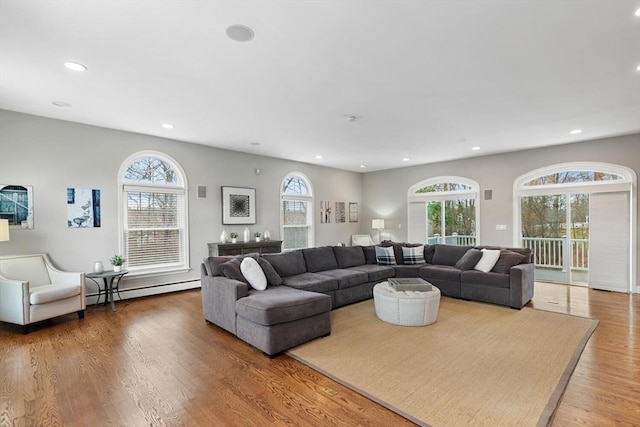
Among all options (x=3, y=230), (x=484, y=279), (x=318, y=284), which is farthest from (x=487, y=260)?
(x=3, y=230)

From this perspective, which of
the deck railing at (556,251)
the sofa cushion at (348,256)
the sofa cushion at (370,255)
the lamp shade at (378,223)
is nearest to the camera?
the sofa cushion at (348,256)

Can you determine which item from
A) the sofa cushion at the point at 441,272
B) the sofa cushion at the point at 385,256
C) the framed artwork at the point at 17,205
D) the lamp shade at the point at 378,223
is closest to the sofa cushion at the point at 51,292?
the framed artwork at the point at 17,205

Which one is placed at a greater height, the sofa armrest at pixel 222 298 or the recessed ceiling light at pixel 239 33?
the recessed ceiling light at pixel 239 33

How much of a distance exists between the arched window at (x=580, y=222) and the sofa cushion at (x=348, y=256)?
3.69 metres

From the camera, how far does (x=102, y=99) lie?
148 inches

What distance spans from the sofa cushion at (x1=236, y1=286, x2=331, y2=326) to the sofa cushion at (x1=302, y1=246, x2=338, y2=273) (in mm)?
1620

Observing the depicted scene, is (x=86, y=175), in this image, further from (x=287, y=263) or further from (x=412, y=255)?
(x=412, y=255)

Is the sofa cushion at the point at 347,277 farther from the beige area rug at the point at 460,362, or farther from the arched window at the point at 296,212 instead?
the arched window at the point at 296,212

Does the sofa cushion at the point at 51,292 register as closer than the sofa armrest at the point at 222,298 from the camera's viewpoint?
No

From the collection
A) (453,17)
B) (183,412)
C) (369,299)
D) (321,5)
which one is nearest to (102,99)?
(321,5)

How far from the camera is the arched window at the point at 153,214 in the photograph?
5.20 meters

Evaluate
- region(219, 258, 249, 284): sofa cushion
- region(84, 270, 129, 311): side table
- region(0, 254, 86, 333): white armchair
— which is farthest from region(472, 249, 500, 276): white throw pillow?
region(0, 254, 86, 333): white armchair

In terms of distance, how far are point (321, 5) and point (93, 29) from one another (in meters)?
1.81

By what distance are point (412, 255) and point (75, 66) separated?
18.6 feet
